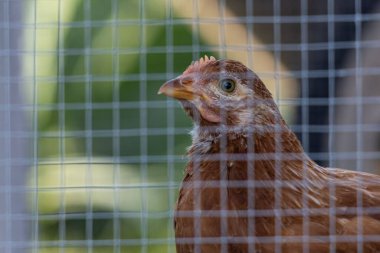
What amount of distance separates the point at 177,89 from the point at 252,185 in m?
0.30

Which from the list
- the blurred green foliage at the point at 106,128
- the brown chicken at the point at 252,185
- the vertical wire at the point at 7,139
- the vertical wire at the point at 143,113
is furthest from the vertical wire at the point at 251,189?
the blurred green foliage at the point at 106,128

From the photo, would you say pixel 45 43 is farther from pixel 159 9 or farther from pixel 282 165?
pixel 282 165

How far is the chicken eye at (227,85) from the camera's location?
1.95 meters

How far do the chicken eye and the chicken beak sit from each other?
0.08m

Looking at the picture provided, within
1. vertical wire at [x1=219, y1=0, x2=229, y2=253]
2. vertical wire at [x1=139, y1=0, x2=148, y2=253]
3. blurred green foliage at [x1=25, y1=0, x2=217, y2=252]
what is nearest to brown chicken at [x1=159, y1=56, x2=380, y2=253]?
vertical wire at [x1=219, y1=0, x2=229, y2=253]

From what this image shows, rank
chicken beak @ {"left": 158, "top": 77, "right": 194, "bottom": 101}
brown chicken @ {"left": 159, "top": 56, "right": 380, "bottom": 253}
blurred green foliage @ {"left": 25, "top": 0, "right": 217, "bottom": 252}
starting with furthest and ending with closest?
blurred green foliage @ {"left": 25, "top": 0, "right": 217, "bottom": 252} → chicken beak @ {"left": 158, "top": 77, "right": 194, "bottom": 101} → brown chicken @ {"left": 159, "top": 56, "right": 380, "bottom": 253}

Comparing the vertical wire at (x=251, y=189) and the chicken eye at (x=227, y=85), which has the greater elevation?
the chicken eye at (x=227, y=85)

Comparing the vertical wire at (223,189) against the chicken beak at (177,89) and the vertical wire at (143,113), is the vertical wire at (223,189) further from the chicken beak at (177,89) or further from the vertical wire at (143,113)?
the vertical wire at (143,113)

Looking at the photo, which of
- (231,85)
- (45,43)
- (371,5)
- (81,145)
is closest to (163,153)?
(81,145)

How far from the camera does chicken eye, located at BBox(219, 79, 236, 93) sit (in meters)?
1.95

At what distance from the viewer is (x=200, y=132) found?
198cm

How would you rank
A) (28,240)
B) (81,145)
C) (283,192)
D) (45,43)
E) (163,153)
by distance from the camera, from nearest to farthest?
(283,192), (28,240), (45,43), (81,145), (163,153)

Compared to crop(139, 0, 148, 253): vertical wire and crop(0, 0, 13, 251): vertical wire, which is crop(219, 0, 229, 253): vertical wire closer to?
crop(139, 0, 148, 253): vertical wire

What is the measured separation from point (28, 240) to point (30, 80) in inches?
16.8
